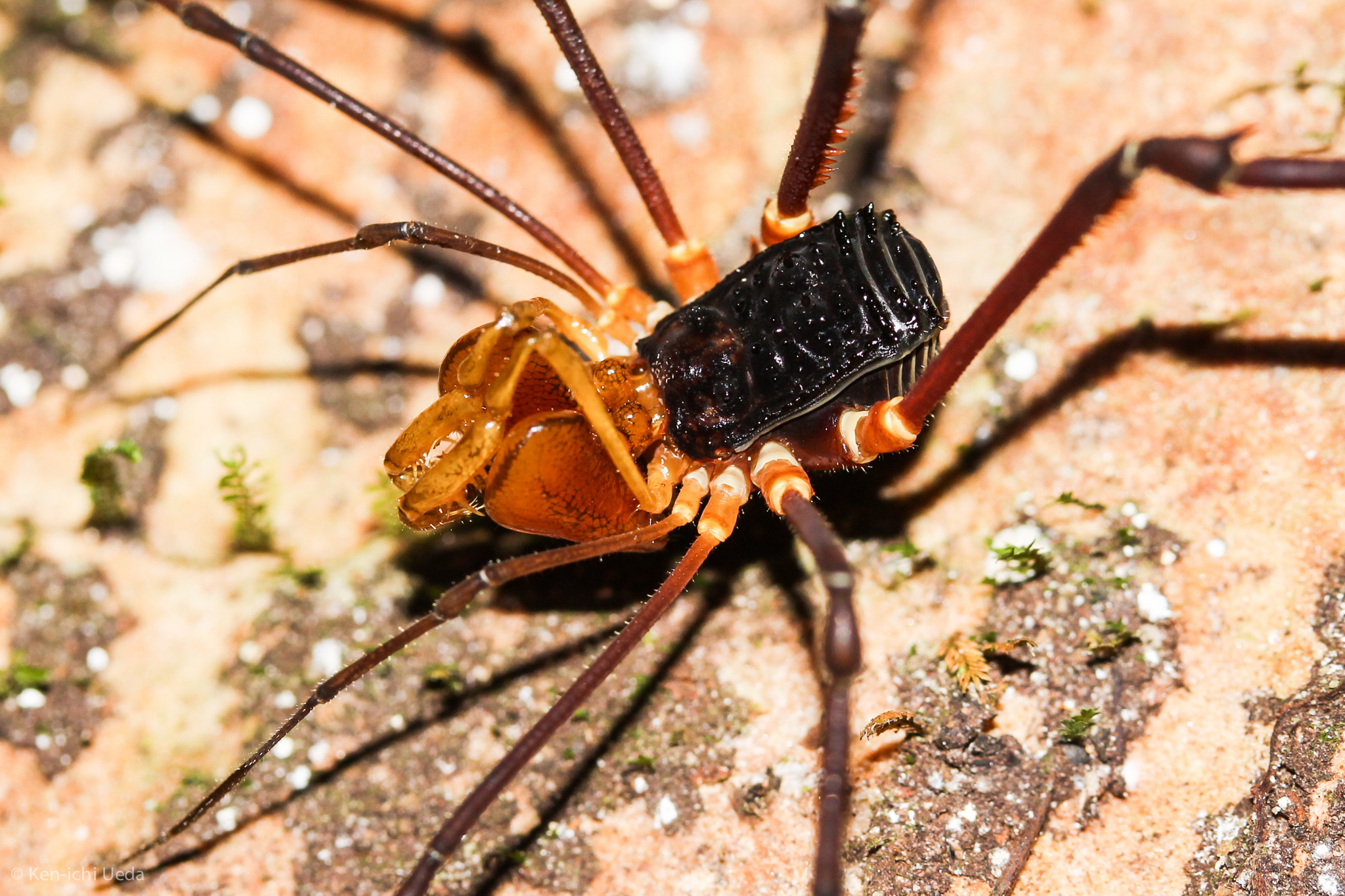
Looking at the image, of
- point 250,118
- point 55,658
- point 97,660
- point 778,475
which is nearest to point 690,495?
point 778,475

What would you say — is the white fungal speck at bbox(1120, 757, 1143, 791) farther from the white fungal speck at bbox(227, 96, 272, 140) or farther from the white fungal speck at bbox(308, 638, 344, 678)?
the white fungal speck at bbox(227, 96, 272, 140)

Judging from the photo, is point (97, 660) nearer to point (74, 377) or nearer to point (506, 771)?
point (74, 377)

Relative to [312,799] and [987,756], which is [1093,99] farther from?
[312,799]

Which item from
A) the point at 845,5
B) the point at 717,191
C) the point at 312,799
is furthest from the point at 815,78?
the point at 312,799

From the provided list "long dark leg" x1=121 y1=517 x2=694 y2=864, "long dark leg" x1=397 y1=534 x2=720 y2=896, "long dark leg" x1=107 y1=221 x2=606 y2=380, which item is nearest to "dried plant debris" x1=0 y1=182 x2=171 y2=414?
"long dark leg" x1=107 y1=221 x2=606 y2=380

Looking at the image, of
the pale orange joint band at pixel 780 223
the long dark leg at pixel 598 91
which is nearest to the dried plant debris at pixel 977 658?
the pale orange joint band at pixel 780 223

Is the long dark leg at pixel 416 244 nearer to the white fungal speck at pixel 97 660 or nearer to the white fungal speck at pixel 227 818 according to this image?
the white fungal speck at pixel 97 660
